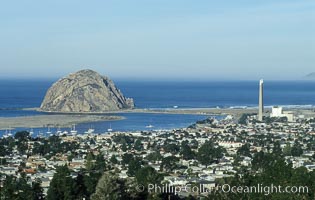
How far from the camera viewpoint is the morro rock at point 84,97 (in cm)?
6222

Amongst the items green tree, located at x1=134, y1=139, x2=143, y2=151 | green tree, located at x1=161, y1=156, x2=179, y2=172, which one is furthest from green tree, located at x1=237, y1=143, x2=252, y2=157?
green tree, located at x1=134, y1=139, x2=143, y2=151

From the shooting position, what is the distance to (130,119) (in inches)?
1975

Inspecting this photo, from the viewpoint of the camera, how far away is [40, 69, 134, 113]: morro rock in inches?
2450

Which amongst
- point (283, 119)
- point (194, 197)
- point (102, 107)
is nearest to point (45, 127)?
point (283, 119)

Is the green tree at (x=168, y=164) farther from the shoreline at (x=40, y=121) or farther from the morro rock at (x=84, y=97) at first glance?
the morro rock at (x=84, y=97)

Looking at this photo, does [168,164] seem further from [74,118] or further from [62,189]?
[74,118]

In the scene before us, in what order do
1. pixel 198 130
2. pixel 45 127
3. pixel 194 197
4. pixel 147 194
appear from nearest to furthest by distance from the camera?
pixel 147 194 < pixel 194 197 < pixel 198 130 < pixel 45 127

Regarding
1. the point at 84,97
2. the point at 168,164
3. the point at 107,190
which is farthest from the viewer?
the point at 84,97

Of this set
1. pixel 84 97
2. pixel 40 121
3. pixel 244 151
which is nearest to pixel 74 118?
pixel 40 121

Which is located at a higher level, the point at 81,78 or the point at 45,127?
the point at 81,78

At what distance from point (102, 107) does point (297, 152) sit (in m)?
39.5

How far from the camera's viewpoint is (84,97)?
63.2 meters

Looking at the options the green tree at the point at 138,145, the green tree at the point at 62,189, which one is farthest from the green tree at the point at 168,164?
the green tree at the point at 62,189

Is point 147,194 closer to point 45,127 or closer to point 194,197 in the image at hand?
point 194,197
